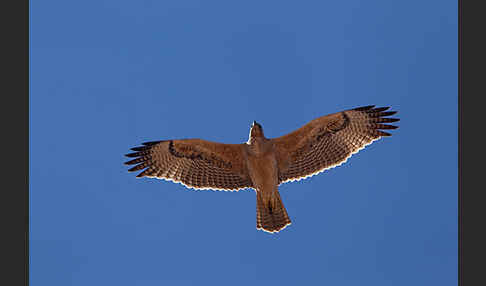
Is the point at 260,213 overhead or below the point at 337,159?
below

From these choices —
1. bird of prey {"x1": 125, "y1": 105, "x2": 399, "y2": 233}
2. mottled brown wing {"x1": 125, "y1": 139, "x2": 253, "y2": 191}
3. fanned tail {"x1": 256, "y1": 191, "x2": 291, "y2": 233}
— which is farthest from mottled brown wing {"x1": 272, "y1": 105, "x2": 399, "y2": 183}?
mottled brown wing {"x1": 125, "y1": 139, "x2": 253, "y2": 191}

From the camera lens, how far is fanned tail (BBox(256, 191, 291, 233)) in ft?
35.8

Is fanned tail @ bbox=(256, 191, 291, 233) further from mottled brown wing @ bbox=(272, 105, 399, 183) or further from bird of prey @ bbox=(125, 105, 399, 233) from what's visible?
mottled brown wing @ bbox=(272, 105, 399, 183)

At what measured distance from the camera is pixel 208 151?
11.1m

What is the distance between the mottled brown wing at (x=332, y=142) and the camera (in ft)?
36.2

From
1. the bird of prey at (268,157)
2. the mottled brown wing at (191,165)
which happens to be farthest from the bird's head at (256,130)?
the mottled brown wing at (191,165)

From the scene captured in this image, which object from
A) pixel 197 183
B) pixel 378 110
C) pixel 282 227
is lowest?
pixel 282 227

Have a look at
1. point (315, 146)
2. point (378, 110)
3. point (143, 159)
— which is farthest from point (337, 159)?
point (143, 159)

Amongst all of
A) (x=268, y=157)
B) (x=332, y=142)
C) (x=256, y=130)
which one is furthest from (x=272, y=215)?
(x=332, y=142)

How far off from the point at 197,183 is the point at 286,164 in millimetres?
1775

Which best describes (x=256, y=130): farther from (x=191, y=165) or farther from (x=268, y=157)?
(x=191, y=165)

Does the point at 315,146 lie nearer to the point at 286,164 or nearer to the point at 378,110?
the point at 286,164

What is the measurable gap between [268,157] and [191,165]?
1.60 m

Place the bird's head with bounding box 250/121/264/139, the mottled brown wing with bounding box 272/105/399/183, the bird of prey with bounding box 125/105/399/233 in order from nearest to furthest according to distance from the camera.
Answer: the bird's head with bounding box 250/121/264/139, the bird of prey with bounding box 125/105/399/233, the mottled brown wing with bounding box 272/105/399/183
